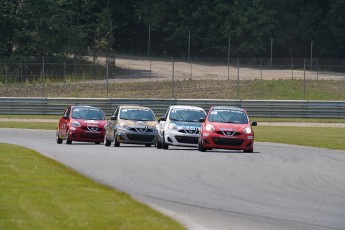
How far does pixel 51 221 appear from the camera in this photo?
12297mm

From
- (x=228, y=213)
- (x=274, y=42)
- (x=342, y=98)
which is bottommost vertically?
(x=228, y=213)

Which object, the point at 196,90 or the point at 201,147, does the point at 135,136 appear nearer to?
the point at 201,147

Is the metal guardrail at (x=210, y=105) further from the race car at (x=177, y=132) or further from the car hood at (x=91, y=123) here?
the race car at (x=177, y=132)

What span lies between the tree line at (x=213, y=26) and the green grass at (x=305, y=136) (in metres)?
29.2

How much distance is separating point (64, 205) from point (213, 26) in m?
69.2

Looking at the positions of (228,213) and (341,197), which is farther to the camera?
(341,197)

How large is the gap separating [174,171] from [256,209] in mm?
6850

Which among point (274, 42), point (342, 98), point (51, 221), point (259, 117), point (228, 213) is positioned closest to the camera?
point (51, 221)

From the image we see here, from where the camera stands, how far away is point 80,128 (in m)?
35.0

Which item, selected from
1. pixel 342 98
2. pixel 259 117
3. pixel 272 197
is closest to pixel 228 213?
pixel 272 197

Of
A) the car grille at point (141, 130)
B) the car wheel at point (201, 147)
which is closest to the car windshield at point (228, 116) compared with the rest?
the car wheel at point (201, 147)

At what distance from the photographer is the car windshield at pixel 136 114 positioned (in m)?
34.3

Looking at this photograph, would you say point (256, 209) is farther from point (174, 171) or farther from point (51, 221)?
point (174, 171)

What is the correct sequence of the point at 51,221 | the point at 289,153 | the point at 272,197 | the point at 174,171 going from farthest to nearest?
1. the point at 289,153
2. the point at 174,171
3. the point at 272,197
4. the point at 51,221
